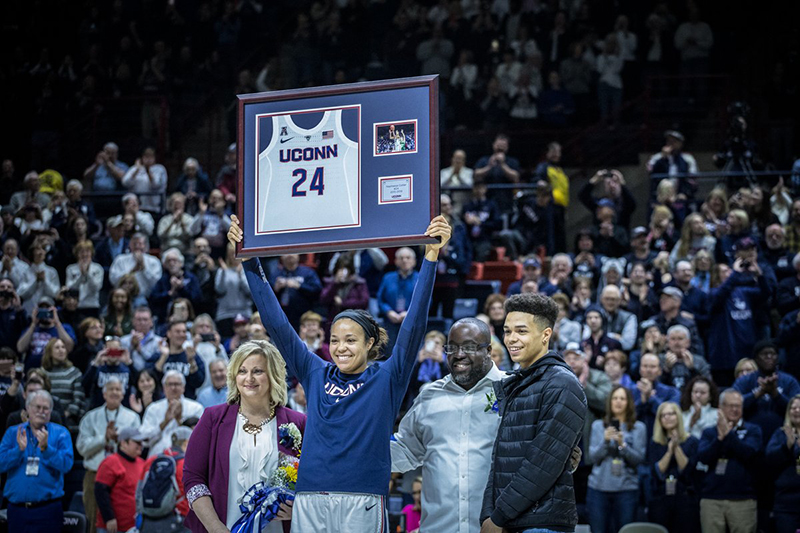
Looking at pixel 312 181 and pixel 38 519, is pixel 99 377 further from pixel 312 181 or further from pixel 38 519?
pixel 312 181

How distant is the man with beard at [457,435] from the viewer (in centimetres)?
534

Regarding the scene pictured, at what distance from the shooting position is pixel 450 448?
5418 millimetres

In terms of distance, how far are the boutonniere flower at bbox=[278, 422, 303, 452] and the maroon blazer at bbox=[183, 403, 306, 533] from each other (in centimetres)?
3

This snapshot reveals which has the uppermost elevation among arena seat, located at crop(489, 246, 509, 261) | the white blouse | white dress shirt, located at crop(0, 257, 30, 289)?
arena seat, located at crop(489, 246, 509, 261)

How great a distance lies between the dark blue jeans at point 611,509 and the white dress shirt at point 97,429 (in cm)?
393

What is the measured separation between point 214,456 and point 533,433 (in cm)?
152

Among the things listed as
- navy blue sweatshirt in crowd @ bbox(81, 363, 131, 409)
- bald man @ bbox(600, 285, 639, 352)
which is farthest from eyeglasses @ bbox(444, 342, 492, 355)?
navy blue sweatshirt in crowd @ bbox(81, 363, 131, 409)

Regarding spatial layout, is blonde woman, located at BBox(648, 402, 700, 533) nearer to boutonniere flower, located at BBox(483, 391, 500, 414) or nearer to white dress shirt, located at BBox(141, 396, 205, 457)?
white dress shirt, located at BBox(141, 396, 205, 457)

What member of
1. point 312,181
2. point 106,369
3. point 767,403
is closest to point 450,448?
point 312,181

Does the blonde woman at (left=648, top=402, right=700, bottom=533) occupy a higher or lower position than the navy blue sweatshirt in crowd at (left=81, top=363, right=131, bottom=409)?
lower

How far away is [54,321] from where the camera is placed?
38.1 ft

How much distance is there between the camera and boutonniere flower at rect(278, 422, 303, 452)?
5242 mm

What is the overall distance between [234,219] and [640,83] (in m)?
12.4

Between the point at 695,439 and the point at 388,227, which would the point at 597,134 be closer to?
the point at 695,439
